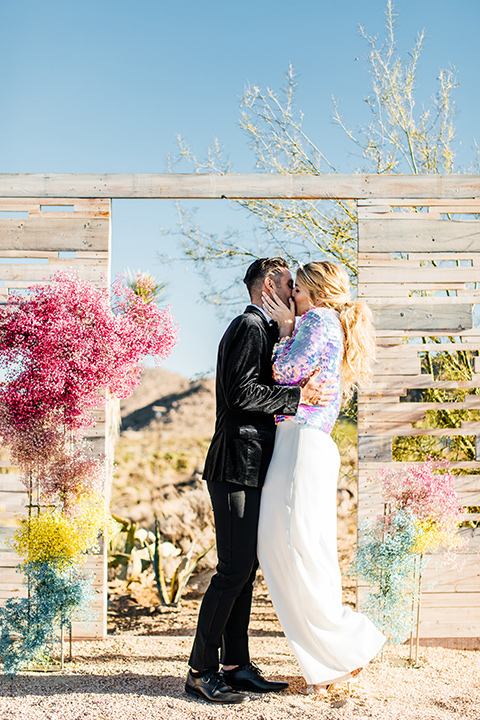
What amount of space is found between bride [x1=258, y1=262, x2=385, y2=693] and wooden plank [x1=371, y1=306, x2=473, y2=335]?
1218mm

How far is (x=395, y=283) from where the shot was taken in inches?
175

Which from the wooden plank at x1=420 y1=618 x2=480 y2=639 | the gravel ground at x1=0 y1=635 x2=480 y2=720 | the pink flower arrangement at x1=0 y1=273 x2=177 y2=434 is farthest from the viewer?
the wooden plank at x1=420 y1=618 x2=480 y2=639

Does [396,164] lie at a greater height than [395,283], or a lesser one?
greater

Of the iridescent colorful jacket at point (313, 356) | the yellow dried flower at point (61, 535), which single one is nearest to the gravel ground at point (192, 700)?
the yellow dried flower at point (61, 535)

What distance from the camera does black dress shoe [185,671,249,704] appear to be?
10.3 ft

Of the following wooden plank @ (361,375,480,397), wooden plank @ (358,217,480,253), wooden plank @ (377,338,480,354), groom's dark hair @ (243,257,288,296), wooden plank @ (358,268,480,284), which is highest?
wooden plank @ (358,217,480,253)

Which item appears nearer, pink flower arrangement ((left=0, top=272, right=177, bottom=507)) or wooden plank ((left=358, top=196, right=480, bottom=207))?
pink flower arrangement ((left=0, top=272, right=177, bottom=507))

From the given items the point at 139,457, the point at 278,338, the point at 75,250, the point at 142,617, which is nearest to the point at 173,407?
the point at 139,457

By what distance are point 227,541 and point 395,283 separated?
7.13 ft

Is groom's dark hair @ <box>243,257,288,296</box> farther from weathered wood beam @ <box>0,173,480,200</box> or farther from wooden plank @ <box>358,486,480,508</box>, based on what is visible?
wooden plank @ <box>358,486,480,508</box>

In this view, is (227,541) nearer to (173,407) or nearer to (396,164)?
(396,164)

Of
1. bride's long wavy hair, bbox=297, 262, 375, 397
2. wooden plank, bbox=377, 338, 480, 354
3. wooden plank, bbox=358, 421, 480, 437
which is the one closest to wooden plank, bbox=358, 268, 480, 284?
wooden plank, bbox=377, 338, 480, 354

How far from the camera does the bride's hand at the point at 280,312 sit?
3.21 meters

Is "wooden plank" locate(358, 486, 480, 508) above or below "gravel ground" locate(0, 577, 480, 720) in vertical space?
above
